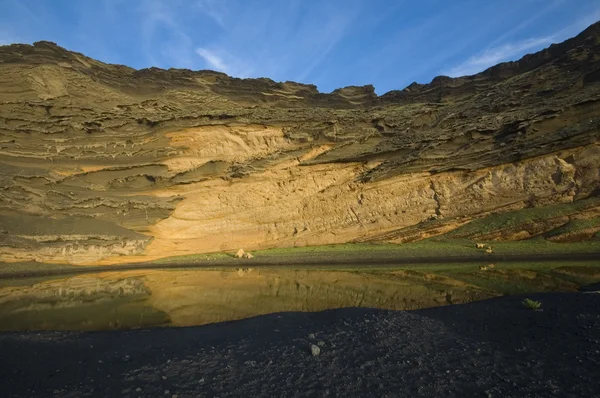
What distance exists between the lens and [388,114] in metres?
29.4

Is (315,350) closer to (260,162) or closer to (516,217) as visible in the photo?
(516,217)

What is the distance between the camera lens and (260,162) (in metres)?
27.8

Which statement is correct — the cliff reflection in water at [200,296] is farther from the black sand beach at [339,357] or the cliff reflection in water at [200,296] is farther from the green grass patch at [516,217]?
the green grass patch at [516,217]

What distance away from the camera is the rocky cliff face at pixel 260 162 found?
23516 mm

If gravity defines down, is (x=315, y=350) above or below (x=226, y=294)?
above

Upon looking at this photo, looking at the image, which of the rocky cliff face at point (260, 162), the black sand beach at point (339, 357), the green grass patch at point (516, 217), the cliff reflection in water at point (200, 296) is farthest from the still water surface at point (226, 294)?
the rocky cliff face at point (260, 162)

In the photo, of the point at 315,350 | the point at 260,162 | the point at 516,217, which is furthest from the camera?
the point at 260,162

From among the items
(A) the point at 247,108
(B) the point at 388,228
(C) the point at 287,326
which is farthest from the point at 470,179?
A: (C) the point at 287,326

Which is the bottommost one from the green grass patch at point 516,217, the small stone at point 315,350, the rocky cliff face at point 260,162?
the green grass patch at point 516,217

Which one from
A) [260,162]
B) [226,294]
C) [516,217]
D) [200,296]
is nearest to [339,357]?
A: [226,294]

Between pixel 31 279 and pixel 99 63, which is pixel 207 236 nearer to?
pixel 31 279

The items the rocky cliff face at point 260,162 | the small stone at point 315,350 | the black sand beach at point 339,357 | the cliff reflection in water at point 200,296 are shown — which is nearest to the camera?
the black sand beach at point 339,357

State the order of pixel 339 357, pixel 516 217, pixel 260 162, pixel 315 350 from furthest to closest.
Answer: pixel 260 162, pixel 516 217, pixel 315 350, pixel 339 357

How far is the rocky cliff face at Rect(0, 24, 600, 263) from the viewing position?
77.2 ft
